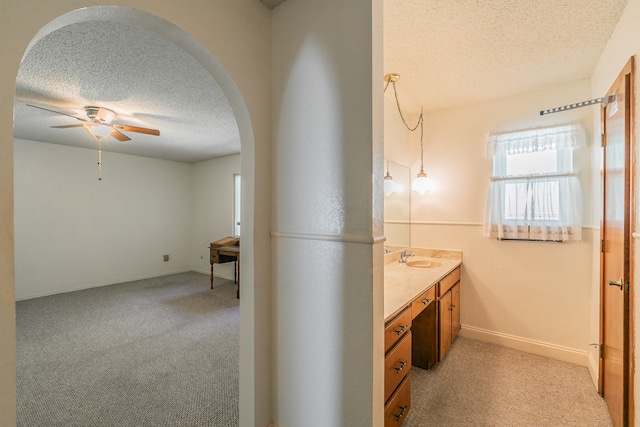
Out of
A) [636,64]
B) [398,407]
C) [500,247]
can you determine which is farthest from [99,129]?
[500,247]

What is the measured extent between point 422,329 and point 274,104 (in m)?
2.13

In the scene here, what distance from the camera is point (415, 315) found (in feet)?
5.98

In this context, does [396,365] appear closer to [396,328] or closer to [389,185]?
[396,328]

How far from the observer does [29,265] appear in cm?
418

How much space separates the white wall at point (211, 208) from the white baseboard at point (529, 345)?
14.2 ft

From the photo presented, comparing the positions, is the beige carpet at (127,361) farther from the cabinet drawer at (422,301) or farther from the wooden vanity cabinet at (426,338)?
the wooden vanity cabinet at (426,338)

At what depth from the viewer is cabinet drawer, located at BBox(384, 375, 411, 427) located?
4.73 ft

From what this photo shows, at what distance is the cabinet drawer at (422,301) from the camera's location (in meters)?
1.79

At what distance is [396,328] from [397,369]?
0.24 metres

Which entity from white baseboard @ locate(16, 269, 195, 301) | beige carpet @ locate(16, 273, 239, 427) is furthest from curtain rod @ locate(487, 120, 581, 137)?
white baseboard @ locate(16, 269, 195, 301)

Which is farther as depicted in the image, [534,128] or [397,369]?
[534,128]

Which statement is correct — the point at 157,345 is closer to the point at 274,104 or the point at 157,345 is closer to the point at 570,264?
the point at 274,104

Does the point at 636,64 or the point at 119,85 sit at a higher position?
the point at 119,85

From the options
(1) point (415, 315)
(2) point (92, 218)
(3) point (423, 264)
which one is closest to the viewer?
(1) point (415, 315)
